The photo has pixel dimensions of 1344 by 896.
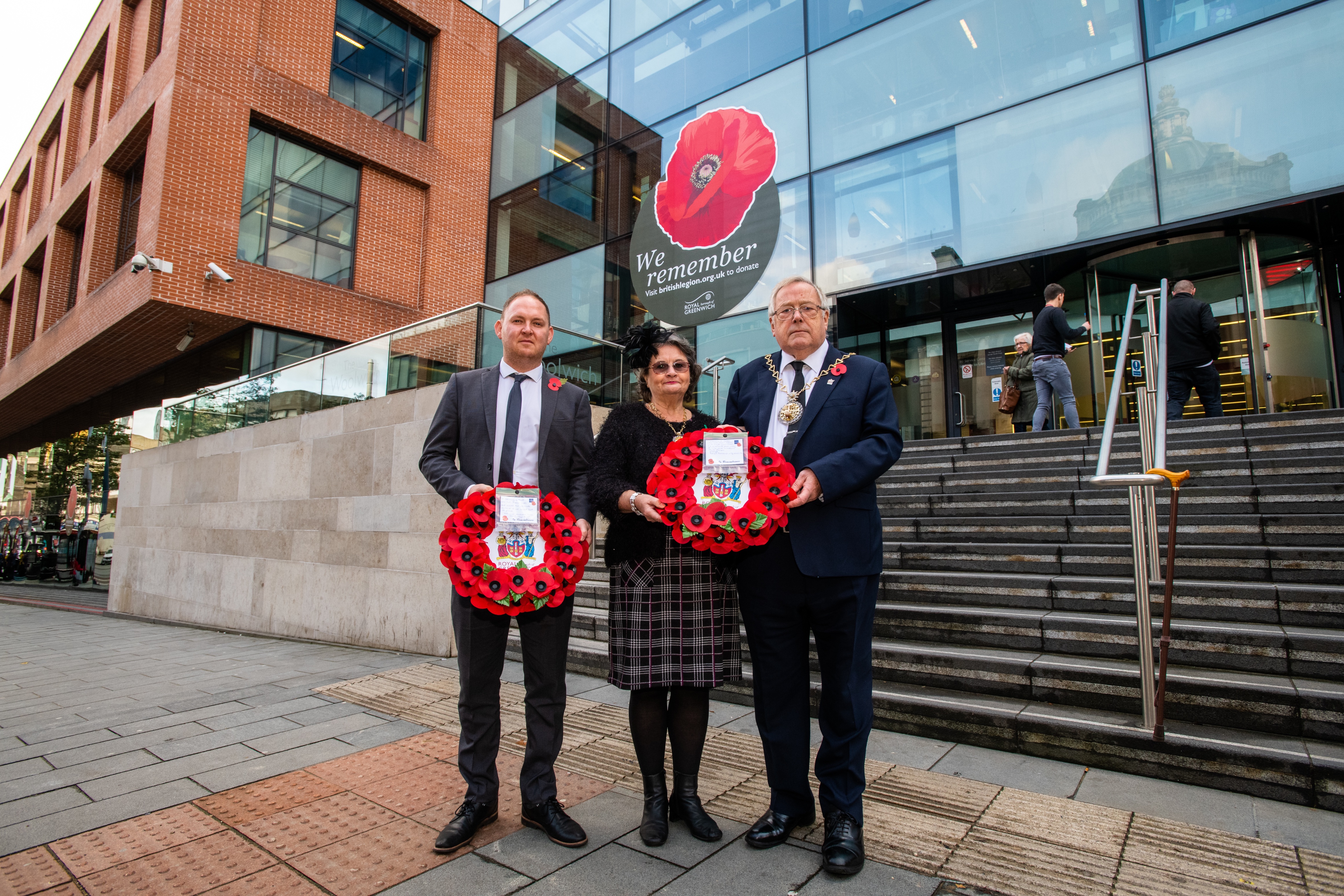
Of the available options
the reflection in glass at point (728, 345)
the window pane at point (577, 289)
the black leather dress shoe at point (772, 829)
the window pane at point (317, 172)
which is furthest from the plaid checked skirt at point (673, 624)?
the window pane at point (317, 172)

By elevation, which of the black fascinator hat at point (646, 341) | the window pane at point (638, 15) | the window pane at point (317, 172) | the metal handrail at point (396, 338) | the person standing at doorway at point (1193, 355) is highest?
the window pane at point (638, 15)

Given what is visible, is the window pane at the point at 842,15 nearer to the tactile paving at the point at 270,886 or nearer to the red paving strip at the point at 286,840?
the red paving strip at the point at 286,840

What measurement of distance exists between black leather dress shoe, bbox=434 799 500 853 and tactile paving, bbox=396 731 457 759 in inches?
36.5

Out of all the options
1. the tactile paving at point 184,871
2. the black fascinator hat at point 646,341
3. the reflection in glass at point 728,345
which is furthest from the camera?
the reflection in glass at point 728,345

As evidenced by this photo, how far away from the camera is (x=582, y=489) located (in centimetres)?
284

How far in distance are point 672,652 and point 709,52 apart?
11.7m

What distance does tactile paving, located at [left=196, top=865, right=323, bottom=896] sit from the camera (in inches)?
87.4

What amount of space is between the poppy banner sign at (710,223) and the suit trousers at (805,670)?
8496mm

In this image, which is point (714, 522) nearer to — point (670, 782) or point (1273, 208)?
point (670, 782)

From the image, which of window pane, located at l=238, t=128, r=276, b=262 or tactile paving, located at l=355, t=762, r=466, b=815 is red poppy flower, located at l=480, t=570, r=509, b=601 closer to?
tactile paving, located at l=355, t=762, r=466, b=815

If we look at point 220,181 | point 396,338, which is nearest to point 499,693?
point 396,338

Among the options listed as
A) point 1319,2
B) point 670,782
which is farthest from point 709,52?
point 670,782

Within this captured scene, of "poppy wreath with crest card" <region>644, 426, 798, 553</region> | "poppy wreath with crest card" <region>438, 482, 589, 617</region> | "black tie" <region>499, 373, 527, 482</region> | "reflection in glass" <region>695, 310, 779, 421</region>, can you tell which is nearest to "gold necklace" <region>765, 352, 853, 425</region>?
"poppy wreath with crest card" <region>644, 426, 798, 553</region>

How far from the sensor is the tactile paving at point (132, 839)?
8.07ft
